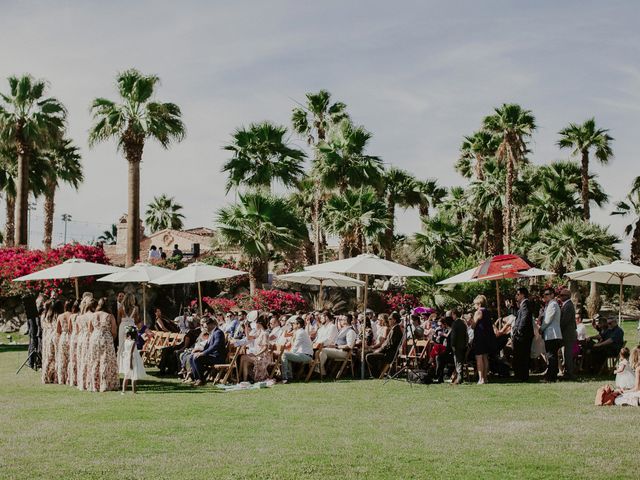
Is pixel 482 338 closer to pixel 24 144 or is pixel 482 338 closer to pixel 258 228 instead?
pixel 258 228

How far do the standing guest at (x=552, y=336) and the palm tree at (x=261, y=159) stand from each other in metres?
20.4

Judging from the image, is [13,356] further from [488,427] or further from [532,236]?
[532,236]

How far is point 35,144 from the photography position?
35.7m

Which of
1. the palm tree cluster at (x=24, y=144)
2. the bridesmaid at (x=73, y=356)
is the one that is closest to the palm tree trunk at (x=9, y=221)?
the palm tree cluster at (x=24, y=144)

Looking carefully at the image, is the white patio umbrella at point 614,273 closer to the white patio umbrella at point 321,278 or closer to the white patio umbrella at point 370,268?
the white patio umbrella at point 370,268

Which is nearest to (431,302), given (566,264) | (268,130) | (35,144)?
(566,264)

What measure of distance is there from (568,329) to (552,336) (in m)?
0.51

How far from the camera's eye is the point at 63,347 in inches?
599

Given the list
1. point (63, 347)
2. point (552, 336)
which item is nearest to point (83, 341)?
point (63, 347)

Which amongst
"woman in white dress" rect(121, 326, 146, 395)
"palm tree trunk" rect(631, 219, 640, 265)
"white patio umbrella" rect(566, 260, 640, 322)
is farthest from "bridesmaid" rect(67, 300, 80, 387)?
"palm tree trunk" rect(631, 219, 640, 265)

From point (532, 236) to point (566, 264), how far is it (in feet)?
19.1

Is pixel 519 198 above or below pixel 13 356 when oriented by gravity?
above

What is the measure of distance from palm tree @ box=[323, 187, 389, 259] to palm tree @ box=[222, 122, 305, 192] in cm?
254

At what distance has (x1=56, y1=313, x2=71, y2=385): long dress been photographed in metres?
15.2
